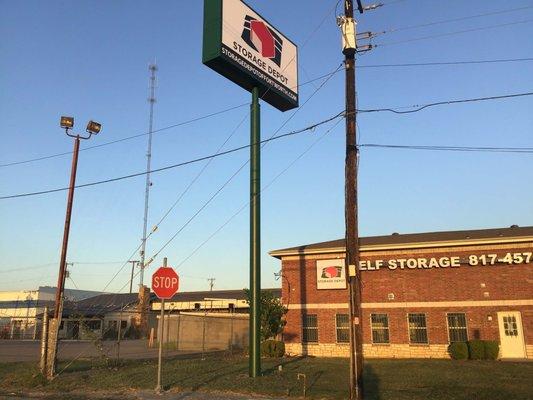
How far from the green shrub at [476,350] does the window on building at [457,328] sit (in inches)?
50.5

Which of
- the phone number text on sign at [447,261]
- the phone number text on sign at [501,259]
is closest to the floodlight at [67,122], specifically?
the phone number text on sign at [447,261]

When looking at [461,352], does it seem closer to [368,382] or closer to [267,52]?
[368,382]

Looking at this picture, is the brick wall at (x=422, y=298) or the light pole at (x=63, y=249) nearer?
the light pole at (x=63, y=249)

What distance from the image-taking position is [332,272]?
3028 centimetres

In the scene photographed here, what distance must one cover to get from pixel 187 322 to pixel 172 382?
21.5m

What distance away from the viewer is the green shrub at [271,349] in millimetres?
28156

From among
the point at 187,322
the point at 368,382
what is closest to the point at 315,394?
the point at 368,382

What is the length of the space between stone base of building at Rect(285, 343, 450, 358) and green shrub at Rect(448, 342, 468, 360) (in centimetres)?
122

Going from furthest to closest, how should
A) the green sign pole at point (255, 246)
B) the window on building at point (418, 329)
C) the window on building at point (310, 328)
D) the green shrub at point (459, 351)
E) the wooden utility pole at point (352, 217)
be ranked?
the window on building at point (310, 328), the window on building at point (418, 329), the green shrub at point (459, 351), the green sign pole at point (255, 246), the wooden utility pole at point (352, 217)

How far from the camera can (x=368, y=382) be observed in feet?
54.9

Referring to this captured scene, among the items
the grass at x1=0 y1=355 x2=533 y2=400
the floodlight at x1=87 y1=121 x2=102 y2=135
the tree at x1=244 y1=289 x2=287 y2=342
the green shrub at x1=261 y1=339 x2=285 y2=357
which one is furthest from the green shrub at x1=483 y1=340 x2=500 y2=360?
the floodlight at x1=87 y1=121 x2=102 y2=135

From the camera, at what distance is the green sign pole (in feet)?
60.7

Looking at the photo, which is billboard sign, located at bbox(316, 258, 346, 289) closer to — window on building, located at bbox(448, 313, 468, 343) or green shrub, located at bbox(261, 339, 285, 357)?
green shrub, located at bbox(261, 339, 285, 357)

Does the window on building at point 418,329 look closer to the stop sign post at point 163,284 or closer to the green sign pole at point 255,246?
the green sign pole at point 255,246
